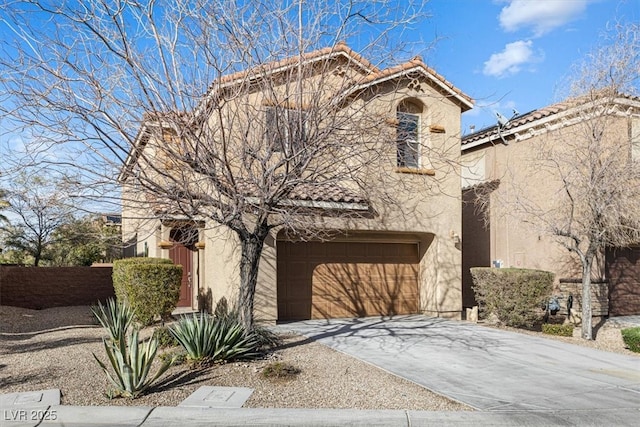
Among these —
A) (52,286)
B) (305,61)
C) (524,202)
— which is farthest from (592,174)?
(52,286)

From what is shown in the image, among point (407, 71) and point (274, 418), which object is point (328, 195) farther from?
point (274, 418)

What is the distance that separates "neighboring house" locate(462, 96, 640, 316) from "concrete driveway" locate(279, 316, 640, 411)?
3.43 metres

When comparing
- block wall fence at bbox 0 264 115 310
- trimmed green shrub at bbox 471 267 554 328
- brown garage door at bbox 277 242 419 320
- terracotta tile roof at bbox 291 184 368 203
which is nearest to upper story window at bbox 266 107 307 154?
terracotta tile roof at bbox 291 184 368 203

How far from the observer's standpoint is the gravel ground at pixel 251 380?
264 inches

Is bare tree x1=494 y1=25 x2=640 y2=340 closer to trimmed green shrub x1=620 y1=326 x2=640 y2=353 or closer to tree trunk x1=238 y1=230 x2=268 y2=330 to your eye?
trimmed green shrub x1=620 y1=326 x2=640 y2=353

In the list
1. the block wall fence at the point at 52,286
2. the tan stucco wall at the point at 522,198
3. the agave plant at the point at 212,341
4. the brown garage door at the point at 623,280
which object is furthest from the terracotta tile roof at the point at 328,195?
the block wall fence at the point at 52,286

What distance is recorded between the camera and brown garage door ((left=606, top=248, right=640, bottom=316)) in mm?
16516

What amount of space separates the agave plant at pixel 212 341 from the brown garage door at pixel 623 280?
12878 mm

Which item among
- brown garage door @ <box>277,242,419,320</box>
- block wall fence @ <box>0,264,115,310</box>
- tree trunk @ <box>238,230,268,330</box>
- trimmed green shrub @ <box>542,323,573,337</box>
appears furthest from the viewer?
block wall fence @ <box>0,264,115,310</box>

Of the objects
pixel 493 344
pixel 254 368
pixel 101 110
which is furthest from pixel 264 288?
pixel 101 110

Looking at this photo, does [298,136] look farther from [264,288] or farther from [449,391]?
[264,288]

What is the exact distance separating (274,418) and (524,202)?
9436 mm

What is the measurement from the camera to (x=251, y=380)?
7.59m

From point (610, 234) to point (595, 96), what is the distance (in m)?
3.37
